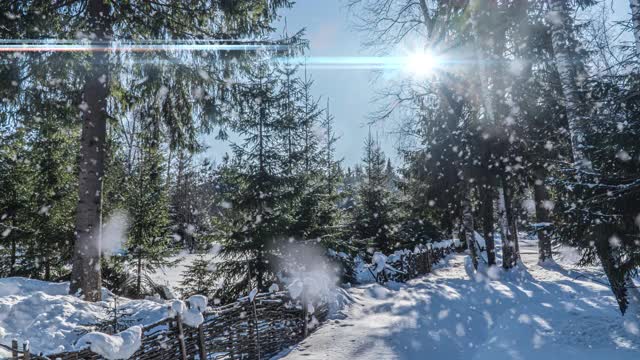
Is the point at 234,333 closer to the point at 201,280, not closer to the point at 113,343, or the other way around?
the point at 113,343

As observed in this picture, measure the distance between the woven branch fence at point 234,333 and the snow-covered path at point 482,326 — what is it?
403 mm

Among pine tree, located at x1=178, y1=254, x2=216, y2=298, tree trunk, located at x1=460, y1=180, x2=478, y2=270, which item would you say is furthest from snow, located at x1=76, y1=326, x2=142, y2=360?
tree trunk, located at x1=460, y1=180, x2=478, y2=270

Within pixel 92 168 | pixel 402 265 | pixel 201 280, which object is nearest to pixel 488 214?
pixel 402 265

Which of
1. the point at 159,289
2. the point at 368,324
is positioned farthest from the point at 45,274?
the point at 368,324

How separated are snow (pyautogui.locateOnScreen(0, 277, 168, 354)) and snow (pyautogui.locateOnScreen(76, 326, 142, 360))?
2636 millimetres

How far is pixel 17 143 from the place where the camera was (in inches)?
586

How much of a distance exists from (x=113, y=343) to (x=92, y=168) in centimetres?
579

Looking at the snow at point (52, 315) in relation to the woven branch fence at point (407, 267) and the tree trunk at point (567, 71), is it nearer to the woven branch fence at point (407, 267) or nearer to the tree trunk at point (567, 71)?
the tree trunk at point (567, 71)

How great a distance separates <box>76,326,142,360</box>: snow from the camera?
4.18m

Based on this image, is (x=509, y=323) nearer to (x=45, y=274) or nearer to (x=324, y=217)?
(x=324, y=217)

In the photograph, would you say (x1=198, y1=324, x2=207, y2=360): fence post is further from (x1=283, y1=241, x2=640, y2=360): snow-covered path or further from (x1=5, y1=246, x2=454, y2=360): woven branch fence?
(x1=283, y1=241, x2=640, y2=360): snow-covered path

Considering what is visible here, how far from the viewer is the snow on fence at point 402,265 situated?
15.4 m

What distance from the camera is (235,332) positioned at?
6.89 metres

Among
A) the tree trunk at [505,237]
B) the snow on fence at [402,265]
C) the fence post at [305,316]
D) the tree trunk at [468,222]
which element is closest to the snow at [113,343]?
the fence post at [305,316]
